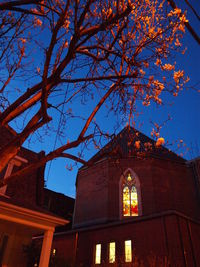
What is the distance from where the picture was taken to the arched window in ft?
50.2

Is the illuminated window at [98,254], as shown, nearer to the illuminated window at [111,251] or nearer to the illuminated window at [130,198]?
the illuminated window at [111,251]

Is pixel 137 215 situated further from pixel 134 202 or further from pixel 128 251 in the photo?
pixel 128 251

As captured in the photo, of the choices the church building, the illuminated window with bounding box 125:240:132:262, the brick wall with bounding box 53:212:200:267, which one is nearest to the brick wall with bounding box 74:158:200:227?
the church building

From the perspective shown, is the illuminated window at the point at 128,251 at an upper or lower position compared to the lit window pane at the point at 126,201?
lower

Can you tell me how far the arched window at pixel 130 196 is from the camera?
1529 cm

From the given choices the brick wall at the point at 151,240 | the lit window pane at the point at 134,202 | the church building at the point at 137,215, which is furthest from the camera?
the lit window pane at the point at 134,202

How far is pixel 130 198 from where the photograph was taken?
15805 mm

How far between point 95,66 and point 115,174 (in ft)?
39.0

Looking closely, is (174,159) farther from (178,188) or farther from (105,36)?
(105,36)

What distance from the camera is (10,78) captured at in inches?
207

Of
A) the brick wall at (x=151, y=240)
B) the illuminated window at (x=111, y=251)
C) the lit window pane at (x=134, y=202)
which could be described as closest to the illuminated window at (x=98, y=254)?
the brick wall at (x=151, y=240)

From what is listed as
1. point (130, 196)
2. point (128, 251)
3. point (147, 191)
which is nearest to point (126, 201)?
point (130, 196)

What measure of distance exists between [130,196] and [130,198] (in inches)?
5.5

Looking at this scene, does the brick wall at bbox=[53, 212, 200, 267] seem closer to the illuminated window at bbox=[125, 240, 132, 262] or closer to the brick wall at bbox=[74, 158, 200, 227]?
the illuminated window at bbox=[125, 240, 132, 262]
